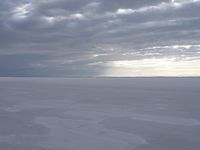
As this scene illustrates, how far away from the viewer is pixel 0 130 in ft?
47.0

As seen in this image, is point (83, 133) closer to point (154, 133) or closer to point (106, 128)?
point (106, 128)

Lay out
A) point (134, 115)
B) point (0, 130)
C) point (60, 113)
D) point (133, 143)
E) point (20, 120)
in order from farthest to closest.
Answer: point (60, 113)
point (134, 115)
point (20, 120)
point (0, 130)
point (133, 143)

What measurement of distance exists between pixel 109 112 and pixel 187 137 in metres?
7.85

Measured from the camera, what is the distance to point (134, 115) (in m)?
18.3

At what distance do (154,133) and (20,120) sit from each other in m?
7.42

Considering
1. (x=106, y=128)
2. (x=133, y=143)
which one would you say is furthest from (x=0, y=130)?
(x=133, y=143)

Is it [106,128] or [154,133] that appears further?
[106,128]

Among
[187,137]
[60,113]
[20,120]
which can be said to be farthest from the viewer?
[60,113]

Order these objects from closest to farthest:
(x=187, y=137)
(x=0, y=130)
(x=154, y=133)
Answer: (x=187, y=137)
(x=154, y=133)
(x=0, y=130)

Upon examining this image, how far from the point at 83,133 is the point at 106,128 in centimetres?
152

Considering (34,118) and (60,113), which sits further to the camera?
(60,113)

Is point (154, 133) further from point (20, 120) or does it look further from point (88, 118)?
point (20, 120)

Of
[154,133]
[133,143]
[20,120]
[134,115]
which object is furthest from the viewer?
[134,115]

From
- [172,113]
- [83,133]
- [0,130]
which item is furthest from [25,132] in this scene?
[172,113]
